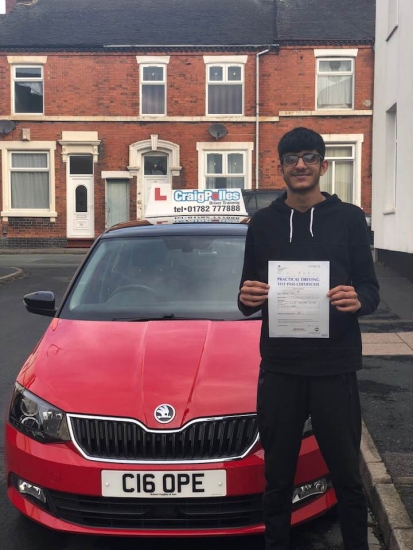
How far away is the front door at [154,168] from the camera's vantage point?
26.2 meters

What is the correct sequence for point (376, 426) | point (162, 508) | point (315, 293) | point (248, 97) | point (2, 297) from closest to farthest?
point (315, 293) → point (162, 508) → point (376, 426) → point (2, 297) → point (248, 97)

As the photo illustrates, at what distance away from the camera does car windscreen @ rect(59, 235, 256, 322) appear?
15.2 ft

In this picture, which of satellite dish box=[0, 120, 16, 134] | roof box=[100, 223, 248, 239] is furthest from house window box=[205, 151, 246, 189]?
roof box=[100, 223, 248, 239]

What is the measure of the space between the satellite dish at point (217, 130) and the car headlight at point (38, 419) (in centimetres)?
2279

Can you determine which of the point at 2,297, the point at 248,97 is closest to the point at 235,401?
the point at 2,297

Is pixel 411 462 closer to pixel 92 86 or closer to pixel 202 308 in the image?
pixel 202 308

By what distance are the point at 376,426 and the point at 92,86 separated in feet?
75.4

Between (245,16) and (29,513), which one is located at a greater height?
(245,16)

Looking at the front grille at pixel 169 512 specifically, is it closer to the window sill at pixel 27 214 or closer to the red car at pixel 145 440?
the red car at pixel 145 440

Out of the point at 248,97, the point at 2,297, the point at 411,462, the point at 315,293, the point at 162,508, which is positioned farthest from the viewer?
the point at 248,97

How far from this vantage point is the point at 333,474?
10.0ft

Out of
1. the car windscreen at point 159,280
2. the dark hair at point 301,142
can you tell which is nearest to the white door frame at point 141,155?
the car windscreen at point 159,280

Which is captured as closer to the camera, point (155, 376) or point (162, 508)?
point (162, 508)

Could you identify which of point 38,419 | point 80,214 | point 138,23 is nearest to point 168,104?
point 138,23
